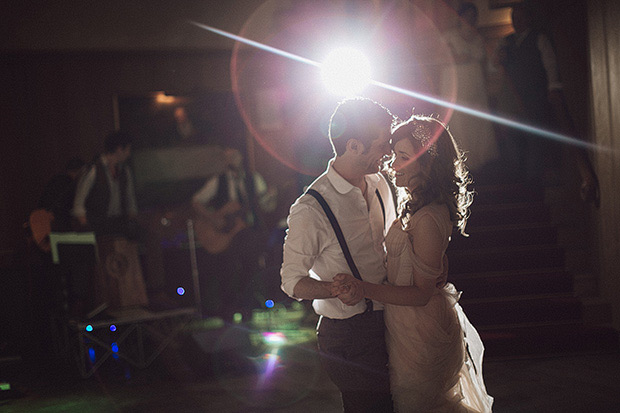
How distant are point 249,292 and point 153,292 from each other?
106 centimetres

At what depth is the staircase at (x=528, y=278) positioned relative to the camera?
4926mm

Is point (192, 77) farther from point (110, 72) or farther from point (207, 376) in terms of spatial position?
point (207, 376)

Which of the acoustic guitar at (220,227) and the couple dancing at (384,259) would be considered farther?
the acoustic guitar at (220,227)

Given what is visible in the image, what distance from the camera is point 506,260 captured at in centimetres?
562

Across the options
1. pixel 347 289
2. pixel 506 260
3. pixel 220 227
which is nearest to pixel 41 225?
pixel 220 227

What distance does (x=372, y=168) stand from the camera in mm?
2301

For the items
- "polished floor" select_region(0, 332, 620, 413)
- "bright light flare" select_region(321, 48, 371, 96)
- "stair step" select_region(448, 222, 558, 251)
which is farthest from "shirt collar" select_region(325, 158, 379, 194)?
Result: "bright light flare" select_region(321, 48, 371, 96)

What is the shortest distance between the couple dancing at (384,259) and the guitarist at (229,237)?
15.1 ft

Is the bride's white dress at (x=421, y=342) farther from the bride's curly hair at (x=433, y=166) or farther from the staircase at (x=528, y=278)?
the staircase at (x=528, y=278)

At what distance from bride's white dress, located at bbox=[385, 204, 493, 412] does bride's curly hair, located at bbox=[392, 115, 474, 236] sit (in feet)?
0.13

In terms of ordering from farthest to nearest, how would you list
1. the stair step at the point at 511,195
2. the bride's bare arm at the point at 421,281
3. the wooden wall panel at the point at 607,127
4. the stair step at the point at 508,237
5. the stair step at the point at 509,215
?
the stair step at the point at 511,195 < the stair step at the point at 509,215 < the stair step at the point at 508,237 < the wooden wall panel at the point at 607,127 < the bride's bare arm at the point at 421,281

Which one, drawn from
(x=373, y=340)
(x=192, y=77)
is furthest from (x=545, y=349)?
(x=192, y=77)

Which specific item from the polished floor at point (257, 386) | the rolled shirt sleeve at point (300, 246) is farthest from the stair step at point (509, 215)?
the rolled shirt sleeve at point (300, 246)

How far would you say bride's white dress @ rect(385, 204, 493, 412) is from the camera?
2.27m
